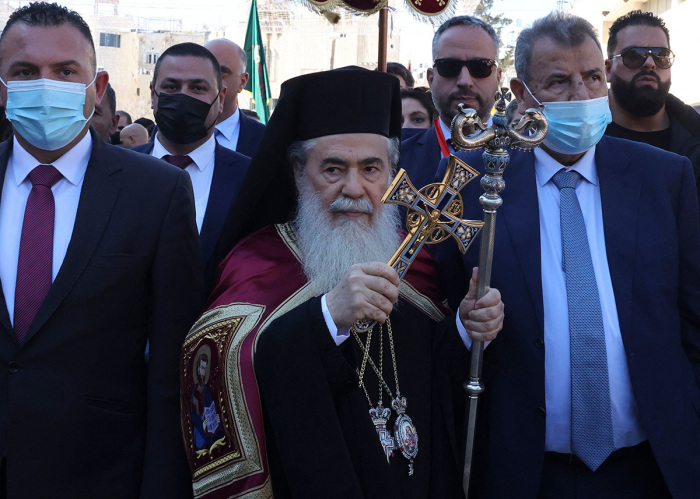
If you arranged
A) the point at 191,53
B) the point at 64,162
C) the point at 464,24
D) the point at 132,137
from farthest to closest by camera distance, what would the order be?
the point at 132,137
the point at 464,24
the point at 191,53
the point at 64,162

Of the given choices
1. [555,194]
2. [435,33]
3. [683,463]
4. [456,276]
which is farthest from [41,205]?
[435,33]

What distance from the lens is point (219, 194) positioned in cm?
408

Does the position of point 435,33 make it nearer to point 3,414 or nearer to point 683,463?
point 683,463

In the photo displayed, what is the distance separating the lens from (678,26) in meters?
16.9

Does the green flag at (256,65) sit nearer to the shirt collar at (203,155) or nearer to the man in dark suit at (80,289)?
the shirt collar at (203,155)

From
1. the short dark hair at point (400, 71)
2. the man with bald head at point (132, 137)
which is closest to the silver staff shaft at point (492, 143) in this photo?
the short dark hair at point (400, 71)

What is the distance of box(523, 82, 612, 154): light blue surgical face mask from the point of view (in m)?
2.95

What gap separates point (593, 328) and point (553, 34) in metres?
1.13

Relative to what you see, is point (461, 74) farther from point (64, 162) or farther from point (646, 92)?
point (64, 162)

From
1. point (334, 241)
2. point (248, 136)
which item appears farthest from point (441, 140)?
point (334, 241)

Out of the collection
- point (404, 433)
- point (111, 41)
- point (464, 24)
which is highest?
point (111, 41)

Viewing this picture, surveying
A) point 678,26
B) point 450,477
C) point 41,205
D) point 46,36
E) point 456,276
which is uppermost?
point 678,26

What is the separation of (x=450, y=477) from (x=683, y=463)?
2.55 ft

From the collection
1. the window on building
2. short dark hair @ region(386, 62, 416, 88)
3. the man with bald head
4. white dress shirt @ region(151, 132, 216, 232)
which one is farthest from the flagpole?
the window on building
